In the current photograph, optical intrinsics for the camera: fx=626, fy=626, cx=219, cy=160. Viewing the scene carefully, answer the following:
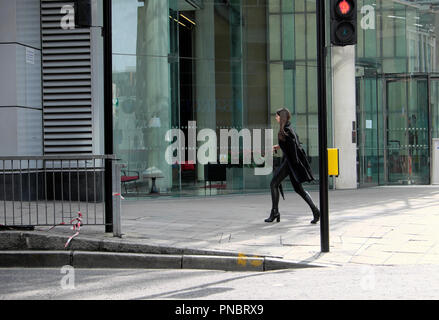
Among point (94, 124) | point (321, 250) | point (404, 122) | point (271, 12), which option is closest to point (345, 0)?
point (321, 250)

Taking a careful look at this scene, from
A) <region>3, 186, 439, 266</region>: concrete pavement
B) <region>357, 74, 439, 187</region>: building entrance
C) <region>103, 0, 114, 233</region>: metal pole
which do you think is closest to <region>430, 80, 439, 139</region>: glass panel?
<region>357, 74, 439, 187</region>: building entrance

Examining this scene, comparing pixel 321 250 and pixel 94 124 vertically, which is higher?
pixel 94 124

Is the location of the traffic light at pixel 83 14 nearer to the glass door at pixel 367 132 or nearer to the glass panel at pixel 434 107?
the glass door at pixel 367 132

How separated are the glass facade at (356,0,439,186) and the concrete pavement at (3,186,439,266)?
16.1ft

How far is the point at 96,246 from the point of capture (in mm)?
7461

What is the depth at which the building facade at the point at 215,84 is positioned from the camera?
13.2 m

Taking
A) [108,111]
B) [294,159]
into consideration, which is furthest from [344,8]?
[108,111]

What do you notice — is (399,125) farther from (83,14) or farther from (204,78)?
(83,14)

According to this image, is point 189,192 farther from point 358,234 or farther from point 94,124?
point 358,234

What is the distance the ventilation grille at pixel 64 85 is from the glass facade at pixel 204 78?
150cm

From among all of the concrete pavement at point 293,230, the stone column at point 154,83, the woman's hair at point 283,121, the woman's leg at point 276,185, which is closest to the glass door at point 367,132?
the concrete pavement at point 293,230
